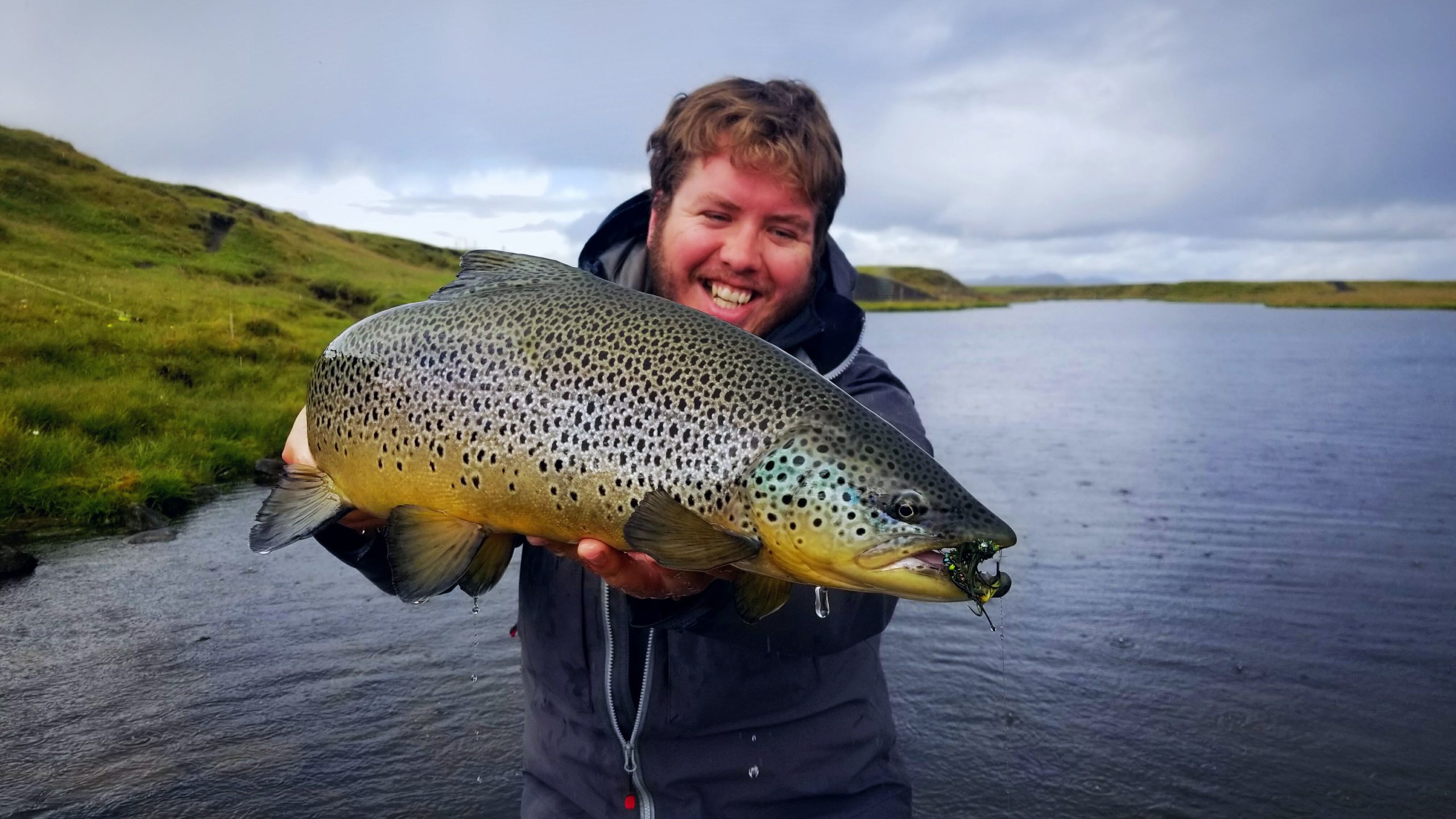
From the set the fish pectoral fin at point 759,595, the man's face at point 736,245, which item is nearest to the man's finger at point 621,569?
the fish pectoral fin at point 759,595

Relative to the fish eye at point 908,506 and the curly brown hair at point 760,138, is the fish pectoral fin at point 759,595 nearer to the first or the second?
the fish eye at point 908,506

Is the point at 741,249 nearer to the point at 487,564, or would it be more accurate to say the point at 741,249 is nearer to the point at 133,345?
the point at 487,564

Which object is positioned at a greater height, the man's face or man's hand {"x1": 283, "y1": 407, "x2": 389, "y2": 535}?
the man's face

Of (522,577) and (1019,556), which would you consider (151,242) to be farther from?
(522,577)

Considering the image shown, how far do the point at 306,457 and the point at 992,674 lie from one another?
240 inches

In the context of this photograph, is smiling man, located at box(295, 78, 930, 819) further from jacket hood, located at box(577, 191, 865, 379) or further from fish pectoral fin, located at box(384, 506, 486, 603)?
fish pectoral fin, located at box(384, 506, 486, 603)

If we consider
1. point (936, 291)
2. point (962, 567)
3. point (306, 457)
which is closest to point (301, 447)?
point (306, 457)

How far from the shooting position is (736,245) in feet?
11.3

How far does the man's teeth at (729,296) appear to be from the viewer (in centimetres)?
357

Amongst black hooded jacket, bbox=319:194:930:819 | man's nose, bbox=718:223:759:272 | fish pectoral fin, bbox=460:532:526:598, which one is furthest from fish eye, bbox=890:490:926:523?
man's nose, bbox=718:223:759:272

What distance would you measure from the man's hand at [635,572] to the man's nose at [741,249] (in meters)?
1.29

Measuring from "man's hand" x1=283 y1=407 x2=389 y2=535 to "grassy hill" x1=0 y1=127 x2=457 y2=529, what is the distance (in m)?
8.56

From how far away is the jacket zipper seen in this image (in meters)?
3.14

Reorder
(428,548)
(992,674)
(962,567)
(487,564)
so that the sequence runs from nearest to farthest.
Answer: (962,567), (428,548), (487,564), (992,674)
